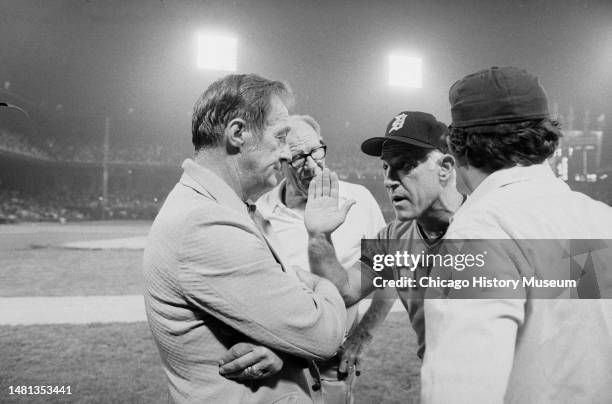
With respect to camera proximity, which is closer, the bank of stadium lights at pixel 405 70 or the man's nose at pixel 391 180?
the man's nose at pixel 391 180

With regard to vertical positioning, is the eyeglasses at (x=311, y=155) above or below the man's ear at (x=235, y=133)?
below

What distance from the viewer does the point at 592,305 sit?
33.0 inches

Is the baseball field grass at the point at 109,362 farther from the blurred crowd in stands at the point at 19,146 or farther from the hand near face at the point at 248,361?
the blurred crowd in stands at the point at 19,146

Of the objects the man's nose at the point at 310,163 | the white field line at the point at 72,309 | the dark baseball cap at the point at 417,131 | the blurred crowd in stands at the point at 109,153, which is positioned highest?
the dark baseball cap at the point at 417,131

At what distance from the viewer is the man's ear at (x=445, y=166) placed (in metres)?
2.09

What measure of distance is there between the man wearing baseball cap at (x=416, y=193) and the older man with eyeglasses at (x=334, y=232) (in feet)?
0.87

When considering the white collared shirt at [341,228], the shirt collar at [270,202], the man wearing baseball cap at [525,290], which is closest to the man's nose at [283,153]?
the man wearing baseball cap at [525,290]

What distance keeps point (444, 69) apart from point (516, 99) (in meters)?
16.5

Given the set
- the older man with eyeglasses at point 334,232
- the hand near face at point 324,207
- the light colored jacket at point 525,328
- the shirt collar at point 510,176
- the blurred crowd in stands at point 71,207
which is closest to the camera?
the light colored jacket at point 525,328

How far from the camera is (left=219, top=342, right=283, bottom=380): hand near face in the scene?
1.04m

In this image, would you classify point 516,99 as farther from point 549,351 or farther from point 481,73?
point 549,351

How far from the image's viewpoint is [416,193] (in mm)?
2006

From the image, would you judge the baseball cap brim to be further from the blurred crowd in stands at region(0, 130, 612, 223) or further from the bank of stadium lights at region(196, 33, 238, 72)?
the blurred crowd in stands at region(0, 130, 612, 223)

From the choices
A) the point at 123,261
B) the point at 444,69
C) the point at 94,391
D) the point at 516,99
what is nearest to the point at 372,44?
the point at 444,69
